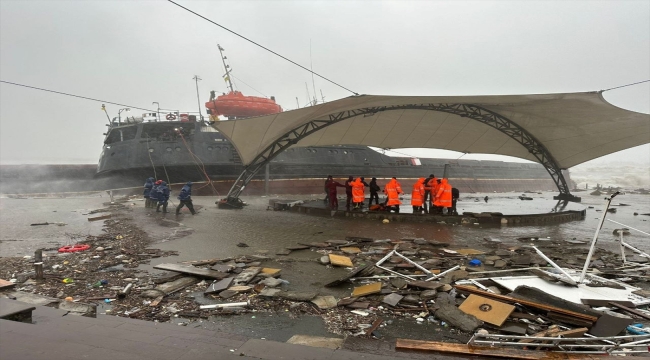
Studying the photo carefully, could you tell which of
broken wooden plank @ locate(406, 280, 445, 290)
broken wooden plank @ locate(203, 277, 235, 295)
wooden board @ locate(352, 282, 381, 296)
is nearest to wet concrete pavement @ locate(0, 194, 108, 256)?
broken wooden plank @ locate(203, 277, 235, 295)

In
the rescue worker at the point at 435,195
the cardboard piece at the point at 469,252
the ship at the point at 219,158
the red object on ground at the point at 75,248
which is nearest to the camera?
the cardboard piece at the point at 469,252

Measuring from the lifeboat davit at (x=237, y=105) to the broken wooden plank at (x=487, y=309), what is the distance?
85.5ft

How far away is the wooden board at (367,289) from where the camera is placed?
4.38m

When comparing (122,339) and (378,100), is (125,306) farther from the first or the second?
(378,100)

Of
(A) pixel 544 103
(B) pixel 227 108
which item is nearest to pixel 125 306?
(A) pixel 544 103

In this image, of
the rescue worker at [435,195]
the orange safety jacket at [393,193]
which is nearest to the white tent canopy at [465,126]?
the rescue worker at [435,195]

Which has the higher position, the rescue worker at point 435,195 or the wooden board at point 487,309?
the rescue worker at point 435,195

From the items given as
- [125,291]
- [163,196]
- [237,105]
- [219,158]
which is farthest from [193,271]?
[237,105]

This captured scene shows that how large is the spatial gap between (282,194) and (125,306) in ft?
Result: 71.5

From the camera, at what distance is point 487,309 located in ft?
12.0

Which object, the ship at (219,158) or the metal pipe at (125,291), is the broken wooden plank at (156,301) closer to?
the metal pipe at (125,291)

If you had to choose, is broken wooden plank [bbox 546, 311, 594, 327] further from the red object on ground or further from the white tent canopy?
the red object on ground

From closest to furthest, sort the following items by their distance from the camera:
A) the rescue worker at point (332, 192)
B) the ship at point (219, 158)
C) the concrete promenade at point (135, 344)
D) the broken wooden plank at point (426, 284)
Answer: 1. the concrete promenade at point (135, 344)
2. the broken wooden plank at point (426, 284)
3. the rescue worker at point (332, 192)
4. the ship at point (219, 158)

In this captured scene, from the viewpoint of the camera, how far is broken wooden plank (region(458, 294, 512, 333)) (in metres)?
3.44
